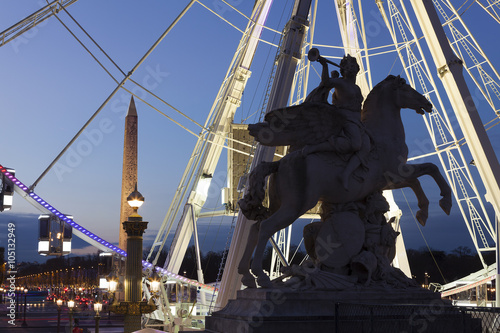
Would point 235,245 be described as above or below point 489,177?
below

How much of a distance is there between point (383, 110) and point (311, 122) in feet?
4.37

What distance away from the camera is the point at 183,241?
25562 millimetres

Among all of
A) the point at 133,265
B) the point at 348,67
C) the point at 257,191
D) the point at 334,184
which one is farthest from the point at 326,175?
the point at 133,265

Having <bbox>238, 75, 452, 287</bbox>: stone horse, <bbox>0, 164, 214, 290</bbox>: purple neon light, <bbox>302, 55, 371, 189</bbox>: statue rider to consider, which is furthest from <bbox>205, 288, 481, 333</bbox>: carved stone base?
<bbox>0, 164, 214, 290</bbox>: purple neon light

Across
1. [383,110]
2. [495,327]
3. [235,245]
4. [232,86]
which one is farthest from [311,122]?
[232,86]

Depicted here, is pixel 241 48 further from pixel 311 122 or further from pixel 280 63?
pixel 311 122

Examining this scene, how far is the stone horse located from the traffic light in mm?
15466

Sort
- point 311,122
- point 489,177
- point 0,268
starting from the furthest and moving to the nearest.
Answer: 1. point 0,268
2. point 489,177
3. point 311,122

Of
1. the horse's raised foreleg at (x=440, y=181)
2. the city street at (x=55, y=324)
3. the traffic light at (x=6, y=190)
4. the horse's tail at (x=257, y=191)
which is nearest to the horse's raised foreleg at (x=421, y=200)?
the horse's raised foreleg at (x=440, y=181)

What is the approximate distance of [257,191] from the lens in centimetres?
915

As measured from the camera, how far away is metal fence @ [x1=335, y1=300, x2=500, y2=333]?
26.5 ft

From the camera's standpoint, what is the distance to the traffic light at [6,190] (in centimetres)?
2231

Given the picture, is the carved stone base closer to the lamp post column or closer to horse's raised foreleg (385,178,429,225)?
horse's raised foreleg (385,178,429,225)

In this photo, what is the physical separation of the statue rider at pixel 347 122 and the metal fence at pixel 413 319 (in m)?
1.85
